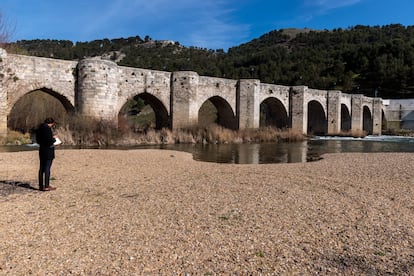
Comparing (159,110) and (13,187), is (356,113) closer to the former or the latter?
(159,110)

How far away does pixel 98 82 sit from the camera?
17422mm

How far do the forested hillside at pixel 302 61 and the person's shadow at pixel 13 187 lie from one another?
34.2 meters

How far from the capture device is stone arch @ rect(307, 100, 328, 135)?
32969mm

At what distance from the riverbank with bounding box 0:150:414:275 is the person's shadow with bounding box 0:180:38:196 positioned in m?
0.04

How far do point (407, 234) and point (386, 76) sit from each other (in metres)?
52.0

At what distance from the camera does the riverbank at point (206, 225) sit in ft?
9.68

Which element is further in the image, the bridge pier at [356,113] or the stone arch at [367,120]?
the stone arch at [367,120]

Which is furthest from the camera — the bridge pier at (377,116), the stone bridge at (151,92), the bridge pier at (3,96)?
the bridge pier at (377,116)

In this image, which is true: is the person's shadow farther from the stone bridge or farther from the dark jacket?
the stone bridge

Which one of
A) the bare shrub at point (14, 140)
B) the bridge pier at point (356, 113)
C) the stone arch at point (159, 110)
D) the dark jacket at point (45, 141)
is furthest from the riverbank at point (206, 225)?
the bridge pier at point (356, 113)

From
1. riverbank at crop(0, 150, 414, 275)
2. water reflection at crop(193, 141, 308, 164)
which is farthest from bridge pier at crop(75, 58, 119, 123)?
riverbank at crop(0, 150, 414, 275)

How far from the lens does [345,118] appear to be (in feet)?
124

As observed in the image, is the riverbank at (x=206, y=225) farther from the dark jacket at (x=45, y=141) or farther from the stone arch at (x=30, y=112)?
the stone arch at (x=30, y=112)

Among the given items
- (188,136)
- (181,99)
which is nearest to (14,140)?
(188,136)
